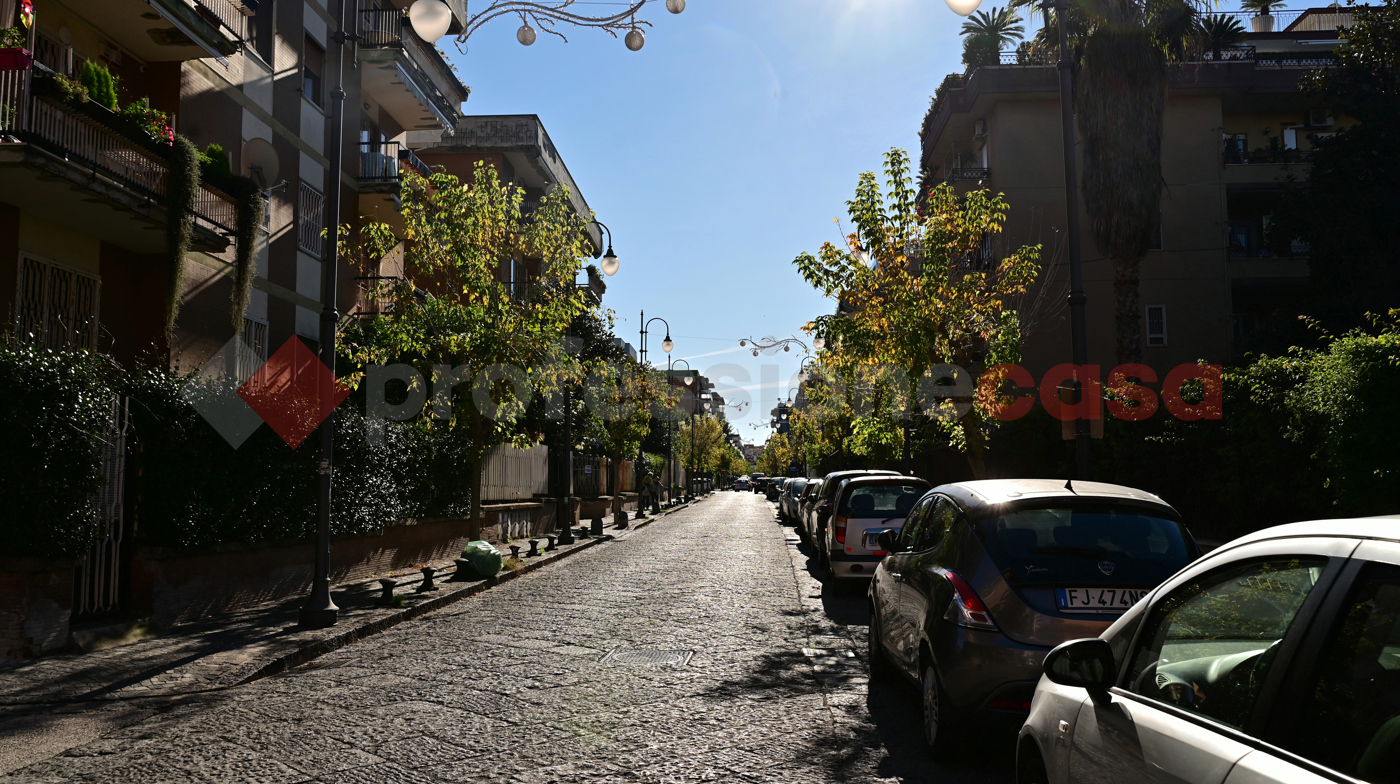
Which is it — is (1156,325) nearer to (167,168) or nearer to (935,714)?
(167,168)

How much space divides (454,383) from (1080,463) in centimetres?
946

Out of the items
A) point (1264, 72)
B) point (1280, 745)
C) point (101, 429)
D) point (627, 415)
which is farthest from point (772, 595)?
point (1264, 72)

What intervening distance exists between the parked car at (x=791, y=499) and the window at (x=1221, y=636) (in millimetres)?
29718

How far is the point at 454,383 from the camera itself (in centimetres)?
1571

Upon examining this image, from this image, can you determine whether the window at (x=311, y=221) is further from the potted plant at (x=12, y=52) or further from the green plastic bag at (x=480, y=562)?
the potted plant at (x=12, y=52)

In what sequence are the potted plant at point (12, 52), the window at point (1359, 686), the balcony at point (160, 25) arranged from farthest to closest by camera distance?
the balcony at point (160, 25)
the potted plant at point (12, 52)
the window at point (1359, 686)

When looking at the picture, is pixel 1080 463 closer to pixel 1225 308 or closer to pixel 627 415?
pixel 1225 308

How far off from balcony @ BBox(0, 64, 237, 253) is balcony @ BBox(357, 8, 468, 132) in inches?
322

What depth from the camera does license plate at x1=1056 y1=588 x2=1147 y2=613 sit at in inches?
200

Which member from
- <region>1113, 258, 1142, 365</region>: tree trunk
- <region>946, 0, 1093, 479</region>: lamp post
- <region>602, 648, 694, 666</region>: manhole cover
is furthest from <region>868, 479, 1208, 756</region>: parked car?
<region>1113, 258, 1142, 365</region>: tree trunk

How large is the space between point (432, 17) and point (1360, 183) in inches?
952

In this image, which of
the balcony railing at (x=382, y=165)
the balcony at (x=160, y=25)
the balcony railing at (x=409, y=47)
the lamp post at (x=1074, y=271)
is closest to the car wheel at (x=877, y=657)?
the lamp post at (x=1074, y=271)

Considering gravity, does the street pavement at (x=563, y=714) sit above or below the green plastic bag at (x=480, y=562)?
below

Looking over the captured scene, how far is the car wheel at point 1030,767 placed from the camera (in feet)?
11.1
